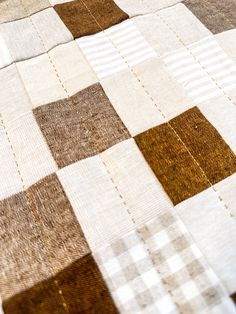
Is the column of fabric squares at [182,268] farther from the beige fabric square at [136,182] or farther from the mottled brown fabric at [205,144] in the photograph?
the mottled brown fabric at [205,144]

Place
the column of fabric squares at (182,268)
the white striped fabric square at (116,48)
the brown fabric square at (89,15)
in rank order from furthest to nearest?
1. the brown fabric square at (89,15)
2. the white striped fabric square at (116,48)
3. the column of fabric squares at (182,268)

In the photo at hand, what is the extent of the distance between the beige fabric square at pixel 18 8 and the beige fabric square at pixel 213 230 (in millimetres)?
761

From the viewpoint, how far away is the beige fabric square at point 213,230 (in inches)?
23.7

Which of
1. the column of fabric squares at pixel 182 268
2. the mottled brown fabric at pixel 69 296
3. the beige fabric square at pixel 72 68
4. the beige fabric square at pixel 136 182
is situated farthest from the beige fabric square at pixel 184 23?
the mottled brown fabric at pixel 69 296

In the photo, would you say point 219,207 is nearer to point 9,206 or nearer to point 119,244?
point 119,244

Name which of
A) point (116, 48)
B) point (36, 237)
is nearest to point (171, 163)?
point (36, 237)

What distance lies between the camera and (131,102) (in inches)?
33.1

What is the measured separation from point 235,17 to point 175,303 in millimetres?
782

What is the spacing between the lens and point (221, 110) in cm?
80

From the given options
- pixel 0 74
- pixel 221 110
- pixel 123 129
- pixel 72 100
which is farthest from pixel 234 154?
pixel 0 74

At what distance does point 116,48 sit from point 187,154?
0.39m

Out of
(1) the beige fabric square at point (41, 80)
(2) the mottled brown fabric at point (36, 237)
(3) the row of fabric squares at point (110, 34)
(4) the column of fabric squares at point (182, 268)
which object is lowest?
(4) the column of fabric squares at point (182, 268)

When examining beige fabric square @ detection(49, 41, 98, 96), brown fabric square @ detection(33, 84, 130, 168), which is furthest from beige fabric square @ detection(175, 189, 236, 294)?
beige fabric square @ detection(49, 41, 98, 96)

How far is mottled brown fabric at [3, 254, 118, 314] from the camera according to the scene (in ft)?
1.90
